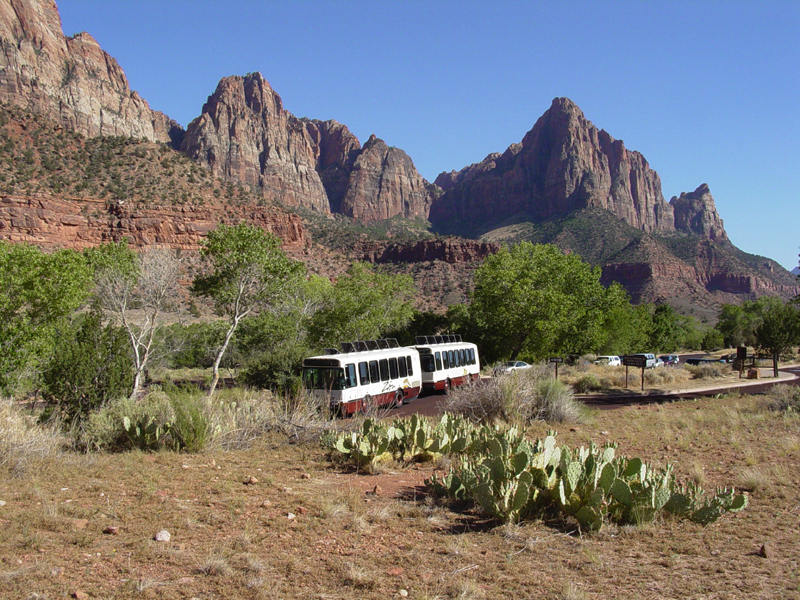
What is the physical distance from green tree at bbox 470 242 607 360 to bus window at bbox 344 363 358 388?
14.8 meters

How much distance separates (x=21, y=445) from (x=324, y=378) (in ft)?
30.9

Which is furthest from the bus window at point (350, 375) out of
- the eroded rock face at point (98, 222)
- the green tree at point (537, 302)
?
the eroded rock face at point (98, 222)

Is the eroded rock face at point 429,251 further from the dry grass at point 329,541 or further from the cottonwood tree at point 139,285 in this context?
the dry grass at point 329,541

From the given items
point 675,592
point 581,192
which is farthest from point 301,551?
point 581,192

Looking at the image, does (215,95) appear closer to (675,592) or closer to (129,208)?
(129,208)

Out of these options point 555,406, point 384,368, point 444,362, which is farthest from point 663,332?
point 555,406

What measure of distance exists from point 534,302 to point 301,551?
85.3 ft

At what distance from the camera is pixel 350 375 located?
56.4 ft

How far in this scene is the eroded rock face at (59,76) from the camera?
343ft

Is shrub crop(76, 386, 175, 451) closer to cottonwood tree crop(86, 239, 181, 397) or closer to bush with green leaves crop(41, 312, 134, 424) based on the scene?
bush with green leaves crop(41, 312, 134, 424)

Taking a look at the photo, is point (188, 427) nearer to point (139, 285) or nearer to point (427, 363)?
point (139, 285)

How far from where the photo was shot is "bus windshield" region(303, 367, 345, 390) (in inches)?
659

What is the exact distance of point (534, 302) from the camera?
2983 cm

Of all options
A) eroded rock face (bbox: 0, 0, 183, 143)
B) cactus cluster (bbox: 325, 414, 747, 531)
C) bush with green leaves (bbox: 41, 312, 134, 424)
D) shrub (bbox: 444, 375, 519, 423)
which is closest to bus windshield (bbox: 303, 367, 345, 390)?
shrub (bbox: 444, 375, 519, 423)
